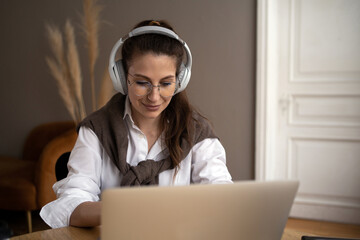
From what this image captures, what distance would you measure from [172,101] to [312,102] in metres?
1.73

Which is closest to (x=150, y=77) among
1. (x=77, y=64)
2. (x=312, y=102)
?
(x=77, y=64)

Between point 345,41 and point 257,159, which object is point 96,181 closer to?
point 257,159

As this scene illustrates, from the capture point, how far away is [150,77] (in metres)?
1.22

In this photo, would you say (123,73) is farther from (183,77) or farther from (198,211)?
(198,211)

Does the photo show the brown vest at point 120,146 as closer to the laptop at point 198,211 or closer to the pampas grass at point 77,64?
the laptop at point 198,211

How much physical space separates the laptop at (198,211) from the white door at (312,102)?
2.15m

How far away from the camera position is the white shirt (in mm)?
1166

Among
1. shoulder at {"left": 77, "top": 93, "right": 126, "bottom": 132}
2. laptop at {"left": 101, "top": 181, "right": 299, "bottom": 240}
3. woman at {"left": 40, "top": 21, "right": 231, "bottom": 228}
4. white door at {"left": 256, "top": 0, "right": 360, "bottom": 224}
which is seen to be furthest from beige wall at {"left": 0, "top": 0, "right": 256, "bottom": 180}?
laptop at {"left": 101, "top": 181, "right": 299, "bottom": 240}

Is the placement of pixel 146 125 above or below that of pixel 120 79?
below

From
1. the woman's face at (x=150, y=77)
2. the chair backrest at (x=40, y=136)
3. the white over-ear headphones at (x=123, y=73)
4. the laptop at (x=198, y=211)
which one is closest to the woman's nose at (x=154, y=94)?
the woman's face at (x=150, y=77)

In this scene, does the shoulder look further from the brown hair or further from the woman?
the brown hair

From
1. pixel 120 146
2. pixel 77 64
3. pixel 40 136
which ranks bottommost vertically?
pixel 40 136

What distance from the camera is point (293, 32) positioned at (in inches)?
110

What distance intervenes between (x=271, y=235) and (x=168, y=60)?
790 millimetres
